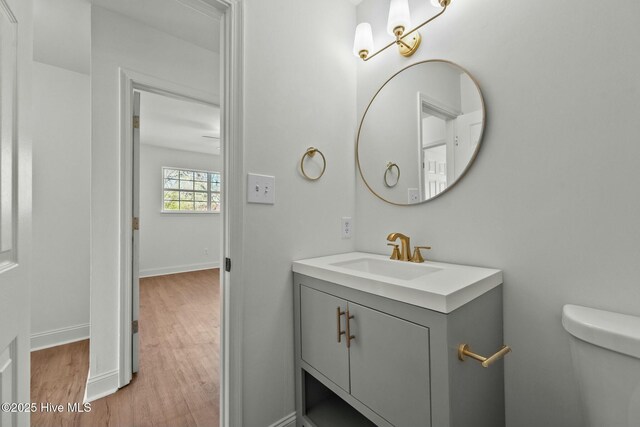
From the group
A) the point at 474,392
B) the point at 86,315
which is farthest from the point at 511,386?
the point at 86,315

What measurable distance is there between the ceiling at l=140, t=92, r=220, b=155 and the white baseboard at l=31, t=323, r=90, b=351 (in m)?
2.29

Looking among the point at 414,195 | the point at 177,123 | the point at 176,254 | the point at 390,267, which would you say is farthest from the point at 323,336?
the point at 176,254

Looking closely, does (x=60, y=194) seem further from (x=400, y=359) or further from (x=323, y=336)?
(x=400, y=359)

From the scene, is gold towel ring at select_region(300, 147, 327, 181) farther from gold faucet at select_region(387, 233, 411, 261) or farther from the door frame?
gold faucet at select_region(387, 233, 411, 261)

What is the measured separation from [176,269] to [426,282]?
5370mm

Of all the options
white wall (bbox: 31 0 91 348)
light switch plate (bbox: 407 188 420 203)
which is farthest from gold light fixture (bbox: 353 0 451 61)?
white wall (bbox: 31 0 91 348)

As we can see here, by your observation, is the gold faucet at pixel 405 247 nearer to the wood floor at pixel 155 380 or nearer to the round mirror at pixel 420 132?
the round mirror at pixel 420 132

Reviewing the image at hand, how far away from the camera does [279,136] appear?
4.19ft

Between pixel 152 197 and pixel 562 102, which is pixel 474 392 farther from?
pixel 152 197

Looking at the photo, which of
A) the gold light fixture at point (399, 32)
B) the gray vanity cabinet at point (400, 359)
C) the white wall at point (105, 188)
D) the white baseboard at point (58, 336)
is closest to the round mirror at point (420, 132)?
the gold light fixture at point (399, 32)

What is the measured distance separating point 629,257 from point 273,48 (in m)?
1.55

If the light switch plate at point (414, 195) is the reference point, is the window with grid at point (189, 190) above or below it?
above

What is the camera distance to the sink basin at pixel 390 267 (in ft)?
3.90

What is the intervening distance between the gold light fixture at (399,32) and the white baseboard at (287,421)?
74.3 inches
